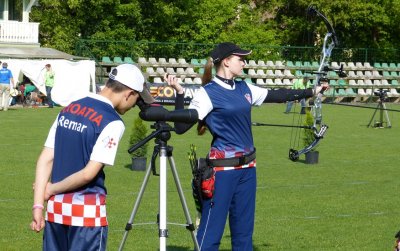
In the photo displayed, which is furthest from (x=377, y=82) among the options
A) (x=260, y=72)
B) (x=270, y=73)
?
(x=260, y=72)

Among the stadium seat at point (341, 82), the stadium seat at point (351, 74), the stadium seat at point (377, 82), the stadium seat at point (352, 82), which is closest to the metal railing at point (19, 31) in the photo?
the stadium seat at point (341, 82)

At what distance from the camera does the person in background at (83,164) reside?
238 inches

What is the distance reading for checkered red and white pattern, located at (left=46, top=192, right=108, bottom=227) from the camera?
614cm

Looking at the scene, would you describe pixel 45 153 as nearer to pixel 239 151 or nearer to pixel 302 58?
pixel 239 151

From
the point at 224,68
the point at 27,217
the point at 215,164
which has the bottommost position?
the point at 27,217

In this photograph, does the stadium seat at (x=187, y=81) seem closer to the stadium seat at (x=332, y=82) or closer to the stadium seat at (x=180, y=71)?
the stadium seat at (x=180, y=71)

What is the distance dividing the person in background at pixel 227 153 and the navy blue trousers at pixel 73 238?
2.28m

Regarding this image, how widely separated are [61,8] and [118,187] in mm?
34902

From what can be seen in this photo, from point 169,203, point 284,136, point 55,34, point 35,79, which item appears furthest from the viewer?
point 55,34

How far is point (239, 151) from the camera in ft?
27.6

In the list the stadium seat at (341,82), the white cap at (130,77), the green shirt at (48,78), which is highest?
the white cap at (130,77)

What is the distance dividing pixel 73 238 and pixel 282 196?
9.07m

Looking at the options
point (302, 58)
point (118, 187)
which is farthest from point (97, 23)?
point (118, 187)

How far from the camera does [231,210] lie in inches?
334
